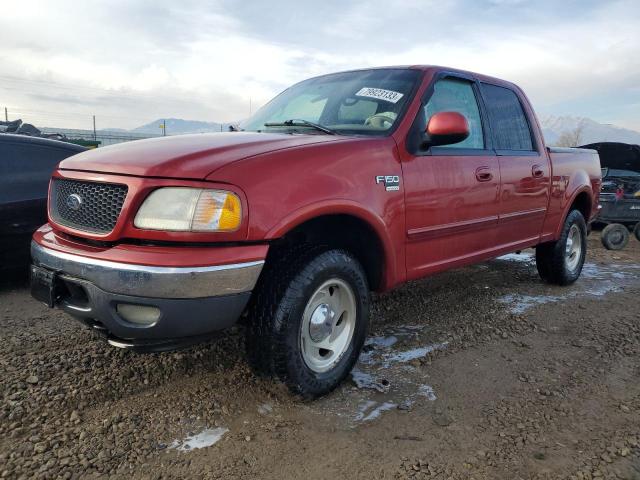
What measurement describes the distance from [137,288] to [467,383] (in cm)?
196

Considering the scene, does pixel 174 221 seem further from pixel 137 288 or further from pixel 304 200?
pixel 304 200

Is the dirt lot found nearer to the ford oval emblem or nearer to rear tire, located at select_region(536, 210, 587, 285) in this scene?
the ford oval emblem

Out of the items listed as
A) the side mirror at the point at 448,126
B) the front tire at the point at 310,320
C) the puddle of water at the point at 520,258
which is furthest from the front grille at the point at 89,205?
the puddle of water at the point at 520,258

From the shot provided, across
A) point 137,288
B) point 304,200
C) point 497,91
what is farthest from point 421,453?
point 497,91

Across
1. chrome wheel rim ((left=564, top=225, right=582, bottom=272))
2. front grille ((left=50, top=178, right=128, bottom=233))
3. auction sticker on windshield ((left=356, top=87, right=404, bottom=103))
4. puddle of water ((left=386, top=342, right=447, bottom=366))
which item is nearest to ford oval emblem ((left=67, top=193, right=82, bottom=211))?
front grille ((left=50, top=178, right=128, bottom=233))

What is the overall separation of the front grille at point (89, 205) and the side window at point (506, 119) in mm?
2901

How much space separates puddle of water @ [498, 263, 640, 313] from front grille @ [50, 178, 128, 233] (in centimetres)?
342

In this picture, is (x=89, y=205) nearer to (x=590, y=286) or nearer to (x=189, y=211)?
(x=189, y=211)

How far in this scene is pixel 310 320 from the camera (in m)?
2.64

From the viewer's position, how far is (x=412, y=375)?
3033 mm

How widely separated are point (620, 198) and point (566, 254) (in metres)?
4.64

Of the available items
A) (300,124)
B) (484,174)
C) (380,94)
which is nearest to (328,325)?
(300,124)

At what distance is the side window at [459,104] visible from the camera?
3426mm

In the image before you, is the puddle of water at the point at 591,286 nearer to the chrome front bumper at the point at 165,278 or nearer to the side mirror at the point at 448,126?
the side mirror at the point at 448,126
